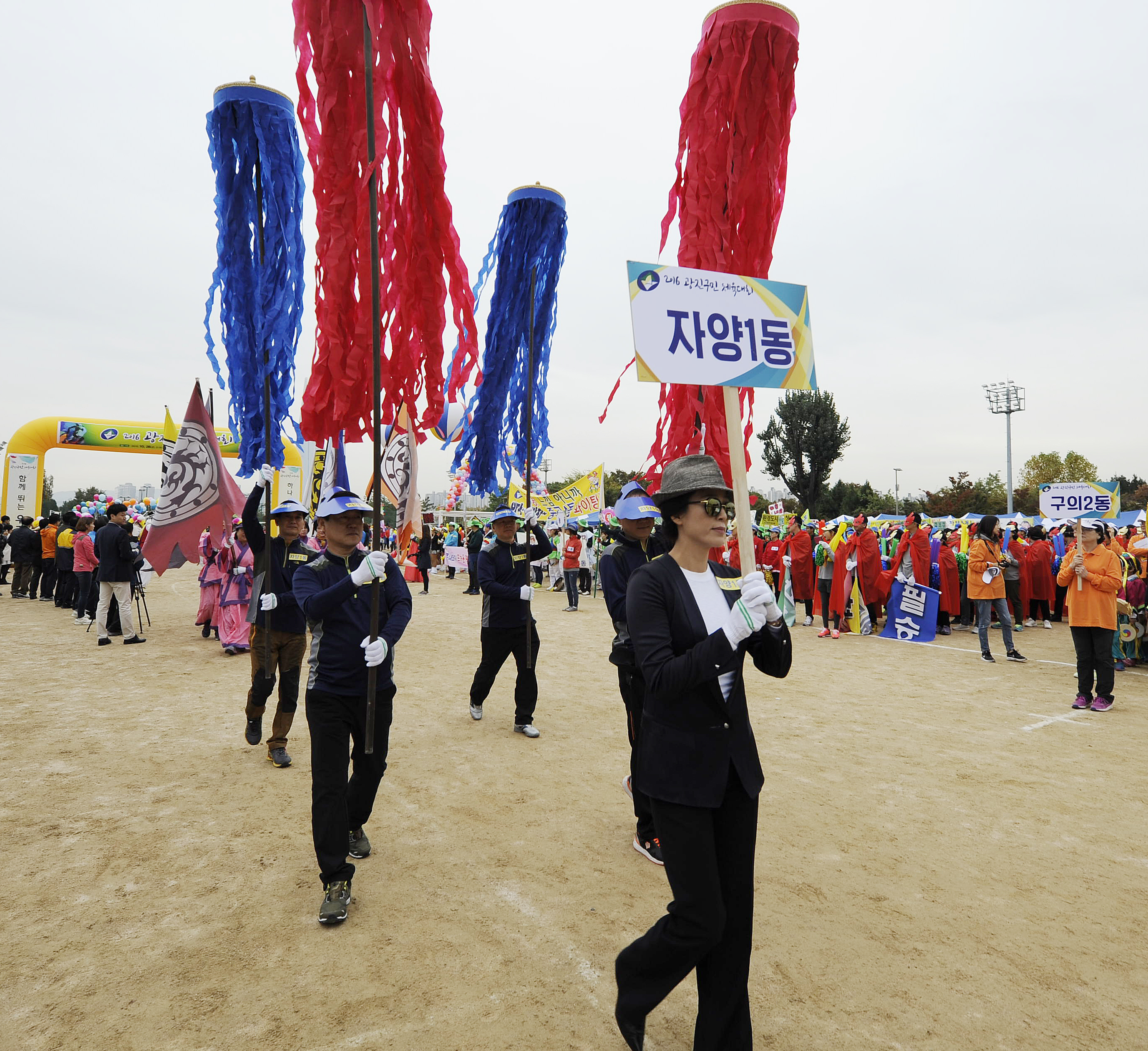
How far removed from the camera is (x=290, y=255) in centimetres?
500

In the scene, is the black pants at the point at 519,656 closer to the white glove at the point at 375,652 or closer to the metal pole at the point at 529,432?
the metal pole at the point at 529,432

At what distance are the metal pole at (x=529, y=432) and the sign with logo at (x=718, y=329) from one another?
11.2 feet

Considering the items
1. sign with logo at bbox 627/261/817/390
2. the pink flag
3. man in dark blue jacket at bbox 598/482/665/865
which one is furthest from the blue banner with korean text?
the pink flag

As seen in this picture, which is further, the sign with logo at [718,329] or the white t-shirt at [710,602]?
the sign with logo at [718,329]

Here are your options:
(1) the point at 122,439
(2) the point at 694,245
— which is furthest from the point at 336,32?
(1) the point at 122,439

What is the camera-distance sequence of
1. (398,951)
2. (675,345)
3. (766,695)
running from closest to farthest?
(675,345)
(398,951)
(766,695)

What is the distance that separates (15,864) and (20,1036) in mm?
1597

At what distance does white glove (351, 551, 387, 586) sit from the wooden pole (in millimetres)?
1762

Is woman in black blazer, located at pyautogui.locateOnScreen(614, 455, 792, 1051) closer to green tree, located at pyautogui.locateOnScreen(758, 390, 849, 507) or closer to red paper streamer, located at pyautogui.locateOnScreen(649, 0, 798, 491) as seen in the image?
red paper streamer, located at pyautogui.locateOnScreen(649, 0, 798, 491)

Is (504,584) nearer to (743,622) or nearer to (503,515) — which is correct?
(503,515)

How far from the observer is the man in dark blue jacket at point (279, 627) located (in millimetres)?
5320

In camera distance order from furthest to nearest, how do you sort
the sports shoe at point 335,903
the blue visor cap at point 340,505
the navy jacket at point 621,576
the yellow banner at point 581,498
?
the yellow banner at point 581,498 → the navy jacket at point 621,576 → the blue visor cap at point 340,505 → the sports shoe at point 335,903

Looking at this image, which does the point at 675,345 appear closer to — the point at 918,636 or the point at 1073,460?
the point at 918,636

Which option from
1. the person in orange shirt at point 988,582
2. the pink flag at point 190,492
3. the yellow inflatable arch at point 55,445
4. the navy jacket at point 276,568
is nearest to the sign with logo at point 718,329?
the navy jacket at point 276,568
